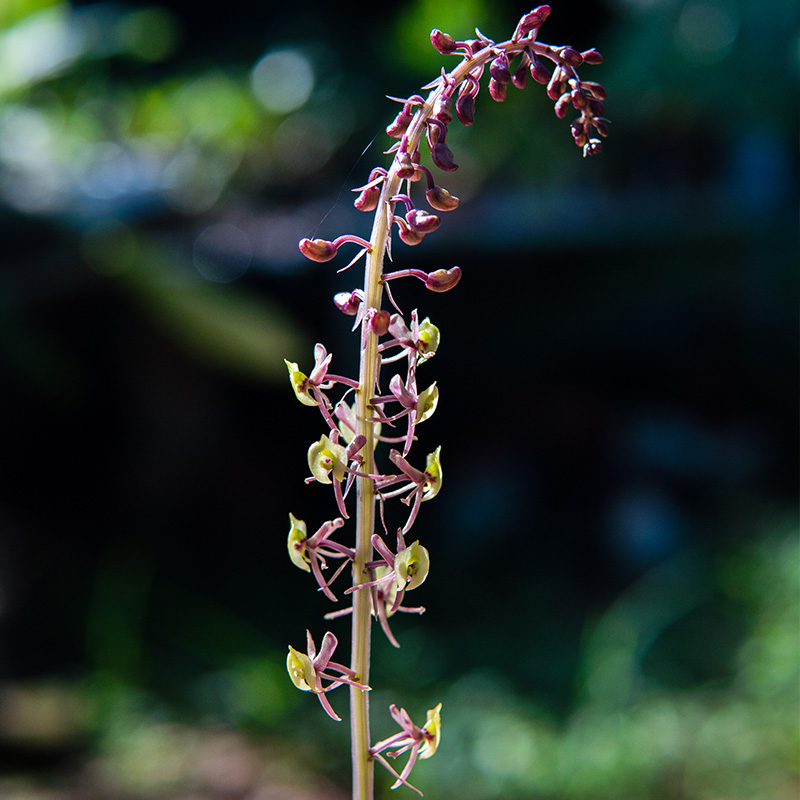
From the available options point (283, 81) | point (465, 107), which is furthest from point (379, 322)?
point (283, 81)

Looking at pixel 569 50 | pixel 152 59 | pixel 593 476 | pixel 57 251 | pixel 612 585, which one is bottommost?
pixel 569 50

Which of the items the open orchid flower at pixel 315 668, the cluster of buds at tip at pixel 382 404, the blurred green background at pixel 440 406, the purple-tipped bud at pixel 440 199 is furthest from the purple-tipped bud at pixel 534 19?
the blurred green background at pixel 440 406

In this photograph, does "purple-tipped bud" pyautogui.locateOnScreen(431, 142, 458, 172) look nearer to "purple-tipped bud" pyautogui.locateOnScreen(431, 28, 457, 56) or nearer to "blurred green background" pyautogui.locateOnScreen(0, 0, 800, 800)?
"purple-tipped bud" pyautogui.locateOnScreen(431, 28, 457, 56)

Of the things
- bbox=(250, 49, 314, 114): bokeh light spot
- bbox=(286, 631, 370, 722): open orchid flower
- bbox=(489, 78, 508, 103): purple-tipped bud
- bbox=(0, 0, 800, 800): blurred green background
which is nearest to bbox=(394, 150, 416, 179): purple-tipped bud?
bbox=(489, 78, 508, 103): purple-tipped bud

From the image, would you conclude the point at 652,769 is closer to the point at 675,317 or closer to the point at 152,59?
the point at 675,317

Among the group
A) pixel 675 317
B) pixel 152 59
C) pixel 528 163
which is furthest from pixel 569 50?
pixel 675 317
